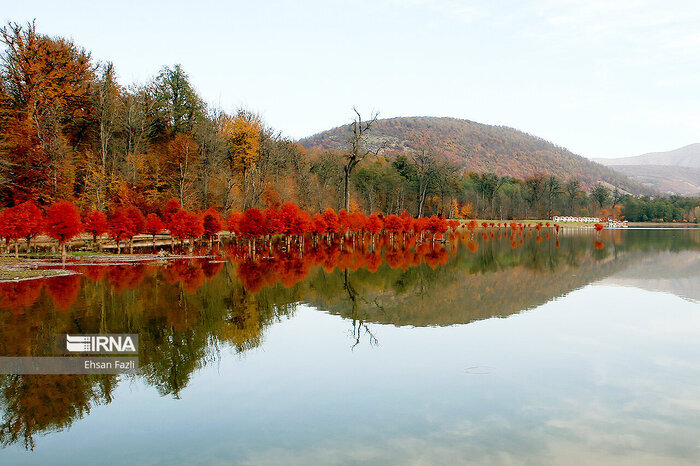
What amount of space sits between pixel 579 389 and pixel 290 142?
249 feet

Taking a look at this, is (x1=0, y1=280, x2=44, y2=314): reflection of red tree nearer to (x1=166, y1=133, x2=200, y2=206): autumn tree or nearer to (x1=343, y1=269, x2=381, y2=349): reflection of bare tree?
(x1=343, y1=269, x2=381, y2=349): reflection of bare tree

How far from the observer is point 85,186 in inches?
1833

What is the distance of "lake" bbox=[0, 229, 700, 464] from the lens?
6.82 m

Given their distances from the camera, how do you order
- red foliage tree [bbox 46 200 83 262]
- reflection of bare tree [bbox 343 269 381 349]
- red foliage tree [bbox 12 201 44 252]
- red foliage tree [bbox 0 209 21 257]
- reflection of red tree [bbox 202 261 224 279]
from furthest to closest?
red foliage tree [bbox 12 201 44 252] < red foliage tree [bbox 0 209 21 257] < red foliage tree [bbox 46 200 83 262] < reflection of red tree [bbox 202 261 224 279] < reflection of bare tree [bbox 343 269 381 349]

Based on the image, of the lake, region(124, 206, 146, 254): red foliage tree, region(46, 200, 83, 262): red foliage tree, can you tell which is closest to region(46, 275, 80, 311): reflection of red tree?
the lake

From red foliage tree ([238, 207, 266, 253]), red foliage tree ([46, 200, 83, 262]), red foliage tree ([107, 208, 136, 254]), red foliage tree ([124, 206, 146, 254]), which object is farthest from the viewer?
red foliage tree ([124, 206, 146, 254])

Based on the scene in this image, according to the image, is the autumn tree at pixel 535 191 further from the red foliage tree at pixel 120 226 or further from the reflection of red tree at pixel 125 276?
the reflection of red tree at pixel 125 276

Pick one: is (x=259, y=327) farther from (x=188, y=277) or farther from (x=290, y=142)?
(x=290, y=142)

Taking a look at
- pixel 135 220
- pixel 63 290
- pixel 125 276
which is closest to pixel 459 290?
pixel 125 276

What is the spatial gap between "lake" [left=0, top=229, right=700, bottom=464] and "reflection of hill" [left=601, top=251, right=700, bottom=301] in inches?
50.0

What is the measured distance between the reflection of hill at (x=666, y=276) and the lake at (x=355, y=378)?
4.17ft

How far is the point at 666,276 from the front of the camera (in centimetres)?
2622

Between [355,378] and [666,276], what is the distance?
24.0 m

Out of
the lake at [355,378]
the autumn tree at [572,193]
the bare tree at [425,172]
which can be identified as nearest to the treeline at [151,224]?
the lake at [355,378]
